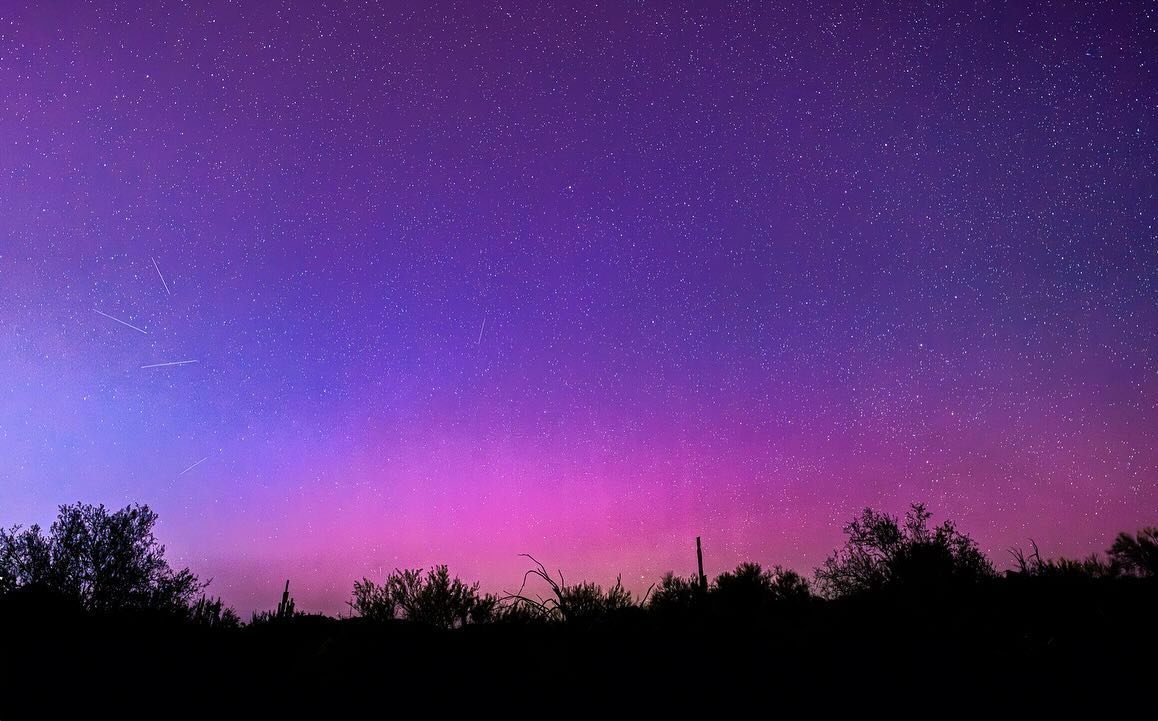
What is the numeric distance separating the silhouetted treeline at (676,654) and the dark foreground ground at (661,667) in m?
0.02

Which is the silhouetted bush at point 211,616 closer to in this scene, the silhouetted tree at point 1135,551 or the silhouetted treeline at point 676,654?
the silhouetted treeline at point 676,654

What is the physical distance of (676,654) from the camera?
244 inches

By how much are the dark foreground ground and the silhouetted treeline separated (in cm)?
2

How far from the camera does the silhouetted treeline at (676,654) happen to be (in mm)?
5617

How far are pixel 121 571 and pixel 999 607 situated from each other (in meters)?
43.7

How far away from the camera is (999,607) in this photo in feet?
23.1

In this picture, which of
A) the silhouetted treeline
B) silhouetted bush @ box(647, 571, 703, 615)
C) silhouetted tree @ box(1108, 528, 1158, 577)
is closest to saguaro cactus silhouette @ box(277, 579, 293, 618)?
the silhouetted treeline

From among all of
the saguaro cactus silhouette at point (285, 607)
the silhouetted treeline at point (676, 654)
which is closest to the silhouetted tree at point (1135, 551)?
the silhouetted treeline at point (676, 654)

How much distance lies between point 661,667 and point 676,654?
0.95 feet

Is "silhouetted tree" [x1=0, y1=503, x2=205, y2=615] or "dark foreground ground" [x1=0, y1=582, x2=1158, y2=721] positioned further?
"silhouetted tree" [x1=0, y1=503, x2=205, y2=615]

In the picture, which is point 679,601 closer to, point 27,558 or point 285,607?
point 285,607

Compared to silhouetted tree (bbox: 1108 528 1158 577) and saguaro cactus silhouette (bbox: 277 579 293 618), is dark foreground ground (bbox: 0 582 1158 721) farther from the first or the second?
silhouetted tree (bbox: 1108 528 1158 577)

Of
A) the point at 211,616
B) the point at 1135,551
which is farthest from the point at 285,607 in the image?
the point at 1135,551

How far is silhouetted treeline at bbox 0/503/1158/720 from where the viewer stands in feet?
18.4
